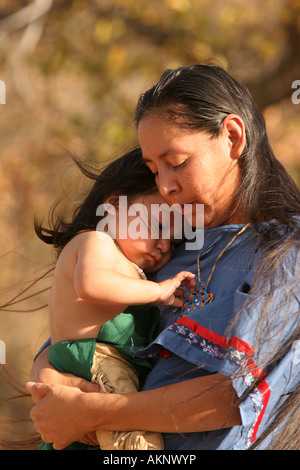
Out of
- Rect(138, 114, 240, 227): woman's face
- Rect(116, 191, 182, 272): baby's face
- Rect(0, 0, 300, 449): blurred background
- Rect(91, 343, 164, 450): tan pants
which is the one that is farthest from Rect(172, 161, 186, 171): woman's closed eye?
Rect(0, 0, 300, 449): blurred background

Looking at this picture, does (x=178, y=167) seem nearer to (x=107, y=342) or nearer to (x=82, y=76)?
(x=107, y=342)

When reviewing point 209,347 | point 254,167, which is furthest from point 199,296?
point 254,167

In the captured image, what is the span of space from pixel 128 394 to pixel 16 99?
439cm

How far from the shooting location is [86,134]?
543 centimetres

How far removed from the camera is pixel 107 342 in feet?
6.65

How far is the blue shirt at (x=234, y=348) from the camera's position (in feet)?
5.73

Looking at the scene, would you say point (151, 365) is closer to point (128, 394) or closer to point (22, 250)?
point (128, 394)

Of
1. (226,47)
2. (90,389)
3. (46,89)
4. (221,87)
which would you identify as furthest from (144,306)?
(46,89)

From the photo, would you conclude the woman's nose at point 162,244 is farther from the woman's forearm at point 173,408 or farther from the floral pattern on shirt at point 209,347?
the woman's forearm at point 173,408

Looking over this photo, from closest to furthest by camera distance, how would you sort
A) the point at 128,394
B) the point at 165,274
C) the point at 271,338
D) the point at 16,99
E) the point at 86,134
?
the point at 271,338, the point at 128,394, the point at 165,274, the point at 86,134, the point at 16,99

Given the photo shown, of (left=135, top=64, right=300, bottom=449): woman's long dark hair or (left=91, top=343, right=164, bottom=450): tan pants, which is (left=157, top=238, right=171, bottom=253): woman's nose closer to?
(left=135, top=64, right=300, bottom=449): woman's long dark hair

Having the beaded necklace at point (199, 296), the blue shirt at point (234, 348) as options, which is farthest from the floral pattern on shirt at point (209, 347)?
the beaded necklace at point (199, 296)

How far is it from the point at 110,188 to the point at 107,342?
0.60 meters

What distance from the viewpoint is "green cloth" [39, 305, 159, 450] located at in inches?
78.4
